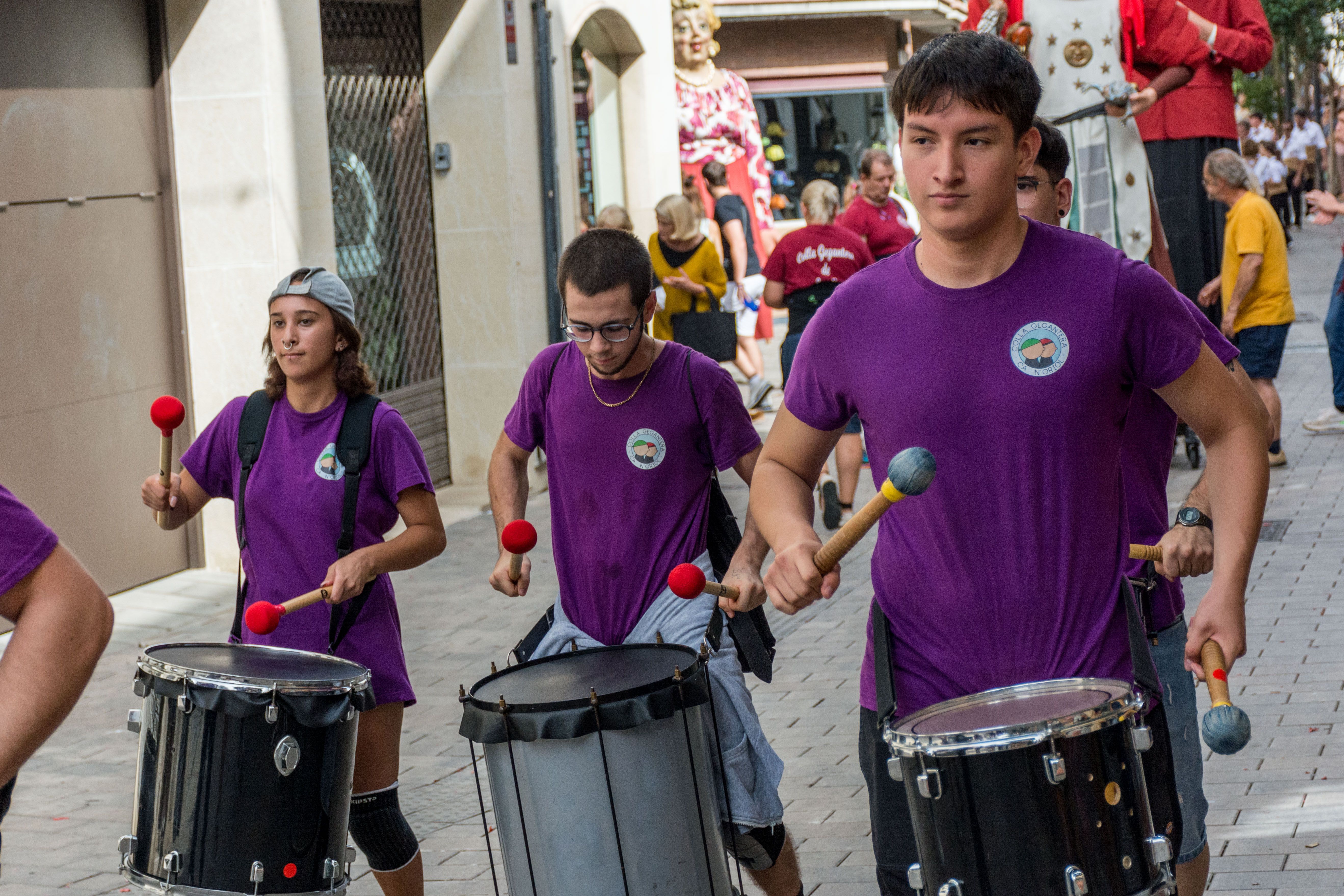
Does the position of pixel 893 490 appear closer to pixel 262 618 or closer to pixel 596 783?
pixel 596 783

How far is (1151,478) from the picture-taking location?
3.56 metres

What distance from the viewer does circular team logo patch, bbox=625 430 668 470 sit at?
4.11 m

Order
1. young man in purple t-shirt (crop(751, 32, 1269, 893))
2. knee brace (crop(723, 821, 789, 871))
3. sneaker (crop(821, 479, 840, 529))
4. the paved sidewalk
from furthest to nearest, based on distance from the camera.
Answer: sneaker (crop(821, 479, 840, 529)), the paved sidewalk, knee brace (crop(723, 821, 789, 871)), young man in purple t-shirt (crop(751, 32, 1269, 893))

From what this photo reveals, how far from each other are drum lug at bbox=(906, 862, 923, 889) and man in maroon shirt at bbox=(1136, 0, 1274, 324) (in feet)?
14.2

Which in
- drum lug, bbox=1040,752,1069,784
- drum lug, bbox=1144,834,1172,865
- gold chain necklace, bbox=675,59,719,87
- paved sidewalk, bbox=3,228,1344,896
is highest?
gold chain necklace, bbox=675,59,719,87

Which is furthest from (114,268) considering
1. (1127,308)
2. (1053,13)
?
(1127,308)

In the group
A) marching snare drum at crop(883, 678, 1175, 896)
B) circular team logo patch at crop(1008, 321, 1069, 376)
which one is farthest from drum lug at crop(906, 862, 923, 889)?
circular team logo patch at crop(1008, 321, 1069, 376)

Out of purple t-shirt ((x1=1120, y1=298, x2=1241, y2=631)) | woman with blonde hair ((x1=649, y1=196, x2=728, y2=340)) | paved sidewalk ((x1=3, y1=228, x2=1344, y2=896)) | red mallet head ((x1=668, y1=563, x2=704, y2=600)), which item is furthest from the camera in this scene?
woman with blonde hair ((x1=649, y1=196, x2=728, y2=340))

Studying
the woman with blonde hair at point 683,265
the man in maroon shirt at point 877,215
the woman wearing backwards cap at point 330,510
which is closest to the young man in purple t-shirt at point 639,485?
the woman wearing backwards cap at point 330,510

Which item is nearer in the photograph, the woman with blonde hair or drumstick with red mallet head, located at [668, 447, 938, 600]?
drumstick with red mallet head, located at [668, 447, 938, 600]

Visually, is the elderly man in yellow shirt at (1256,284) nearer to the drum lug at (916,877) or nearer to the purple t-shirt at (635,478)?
the purple t-shirt at (635,478)

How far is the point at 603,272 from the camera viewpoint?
4.04 meters

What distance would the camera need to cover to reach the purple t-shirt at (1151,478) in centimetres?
347

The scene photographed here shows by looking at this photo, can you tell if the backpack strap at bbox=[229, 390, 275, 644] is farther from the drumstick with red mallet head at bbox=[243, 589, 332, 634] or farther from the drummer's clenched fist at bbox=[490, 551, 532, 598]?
the drummer's clenched fist at bbox=[490, 551, 532, 598]
